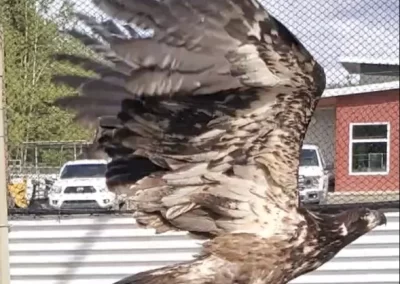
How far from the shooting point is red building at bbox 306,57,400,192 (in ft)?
10.7

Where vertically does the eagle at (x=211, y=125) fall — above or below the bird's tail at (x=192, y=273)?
above

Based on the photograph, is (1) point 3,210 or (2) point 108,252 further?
(2) point 108,252

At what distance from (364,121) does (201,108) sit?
2311 millimetres

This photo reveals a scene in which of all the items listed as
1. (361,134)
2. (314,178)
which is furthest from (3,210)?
(361,134)

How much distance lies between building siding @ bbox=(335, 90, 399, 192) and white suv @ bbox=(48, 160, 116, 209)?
2.76 ft

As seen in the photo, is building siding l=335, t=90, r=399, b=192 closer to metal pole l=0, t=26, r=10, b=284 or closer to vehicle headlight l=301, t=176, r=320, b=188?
vehicle headlight l=301, t=176, r=320, b=188

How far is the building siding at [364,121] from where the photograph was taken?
10.8 ft

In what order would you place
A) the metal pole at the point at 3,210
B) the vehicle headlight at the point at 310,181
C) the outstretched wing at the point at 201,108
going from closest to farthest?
the outstretched wing at the point at 201,108
the metal pole at the point at 3,210
the vehicle headlight at the point at 310,181

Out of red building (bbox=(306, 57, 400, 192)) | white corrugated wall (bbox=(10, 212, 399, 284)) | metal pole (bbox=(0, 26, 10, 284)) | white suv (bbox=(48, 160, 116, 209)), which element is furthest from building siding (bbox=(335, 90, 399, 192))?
metal pole (bbox=(0, 26, 10, 284))

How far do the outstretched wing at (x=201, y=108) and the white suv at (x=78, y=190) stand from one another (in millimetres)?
1118

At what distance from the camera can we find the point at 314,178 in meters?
3.31

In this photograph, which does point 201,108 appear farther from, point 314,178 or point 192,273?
point 314,178

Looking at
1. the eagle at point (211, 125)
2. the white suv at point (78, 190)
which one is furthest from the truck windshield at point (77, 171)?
the eagle at point (211, 125)

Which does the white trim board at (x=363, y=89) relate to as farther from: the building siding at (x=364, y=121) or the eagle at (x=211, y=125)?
the eagle at (x=211, y=125)
